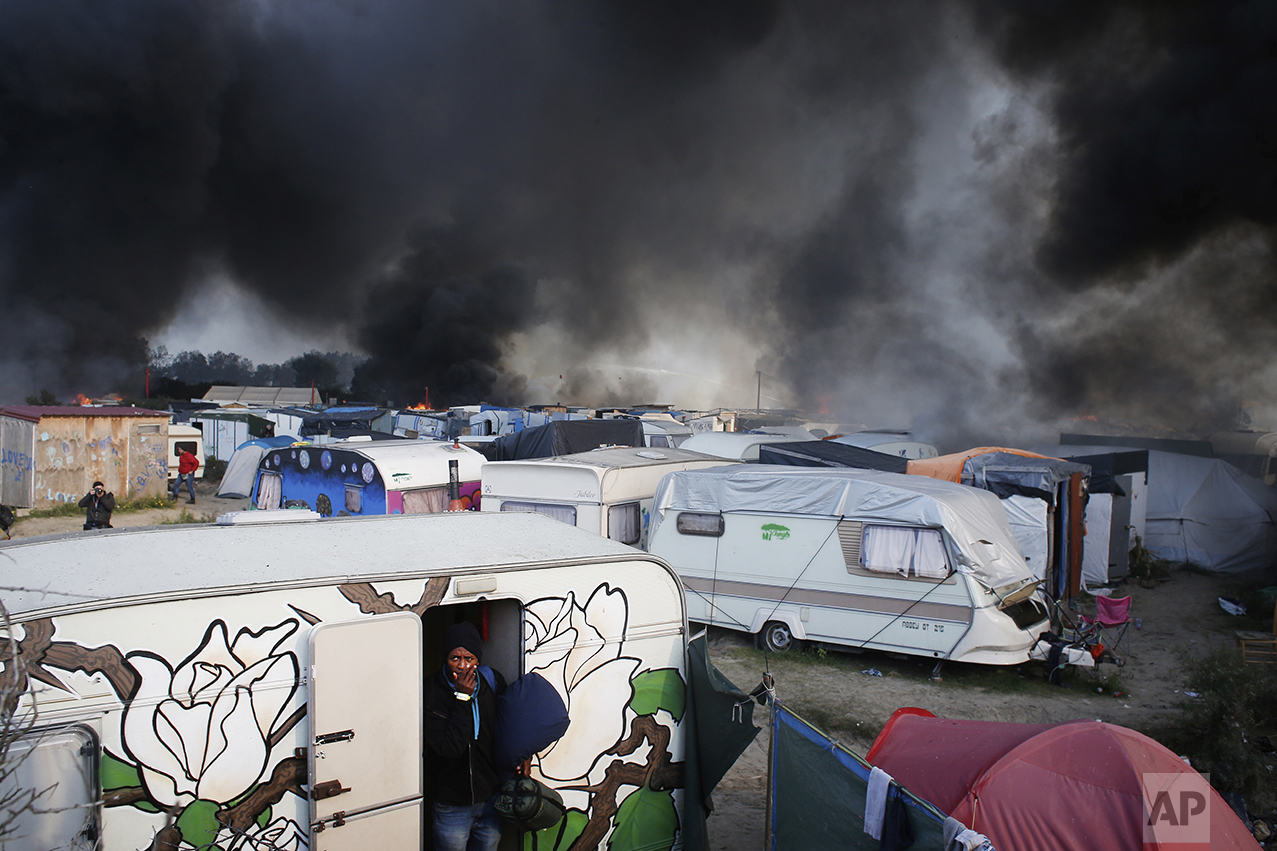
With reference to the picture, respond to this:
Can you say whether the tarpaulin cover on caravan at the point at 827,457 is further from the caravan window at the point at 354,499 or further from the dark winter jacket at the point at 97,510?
the dark winter jacket at the point at 97,510

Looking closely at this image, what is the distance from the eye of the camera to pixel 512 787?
3656mm

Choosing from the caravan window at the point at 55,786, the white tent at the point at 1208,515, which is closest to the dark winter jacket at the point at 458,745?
the caravan window at the point at 55,786

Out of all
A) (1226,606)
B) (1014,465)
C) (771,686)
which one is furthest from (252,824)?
(1226,606)

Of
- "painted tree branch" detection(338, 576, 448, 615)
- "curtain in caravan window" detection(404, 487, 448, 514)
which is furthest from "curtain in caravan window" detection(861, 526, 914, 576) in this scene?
"curtain in caravan window" detection(404, 487, 448, 514)

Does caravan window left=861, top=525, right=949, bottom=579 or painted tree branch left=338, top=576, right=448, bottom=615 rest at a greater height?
painted tree branch left=338, top=576, right=448, bottom=615

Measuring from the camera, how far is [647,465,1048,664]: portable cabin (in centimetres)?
767

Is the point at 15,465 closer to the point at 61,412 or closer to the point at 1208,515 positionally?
the point at 61,412

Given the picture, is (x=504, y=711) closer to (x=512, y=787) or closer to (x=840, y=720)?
(x=512, y=787)

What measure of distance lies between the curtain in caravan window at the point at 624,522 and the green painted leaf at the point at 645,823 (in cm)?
540

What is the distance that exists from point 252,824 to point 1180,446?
23876 millimetres

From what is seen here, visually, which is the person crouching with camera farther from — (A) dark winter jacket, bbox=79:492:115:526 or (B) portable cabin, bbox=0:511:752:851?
(B) portable cabin, bbox=0:511:752:851

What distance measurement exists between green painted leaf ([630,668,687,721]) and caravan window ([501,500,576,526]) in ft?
17.7

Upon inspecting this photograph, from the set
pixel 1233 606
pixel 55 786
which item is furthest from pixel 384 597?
pixel 1233 606

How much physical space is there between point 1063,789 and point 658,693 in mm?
2114
